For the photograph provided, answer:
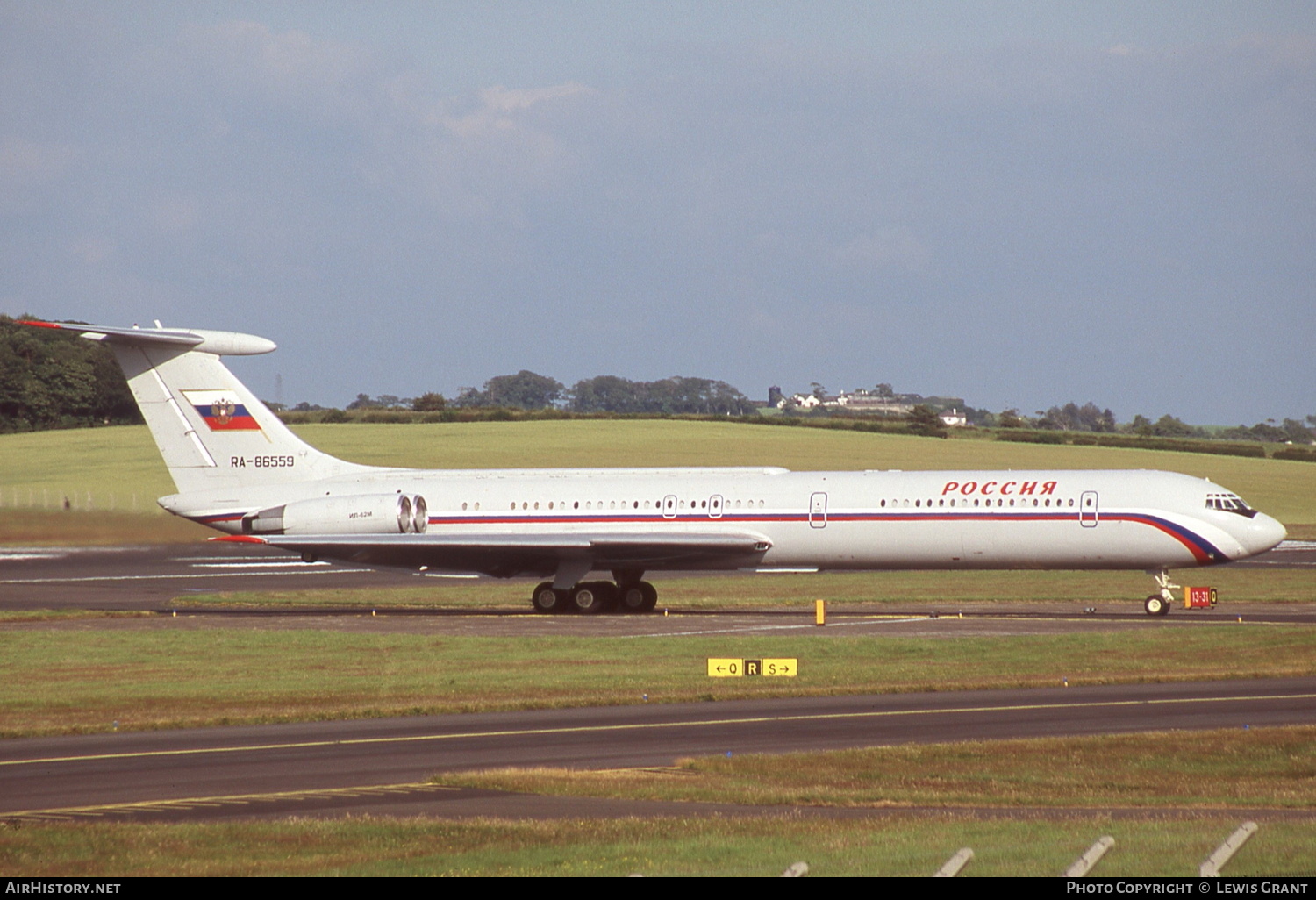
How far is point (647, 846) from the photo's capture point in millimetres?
12453

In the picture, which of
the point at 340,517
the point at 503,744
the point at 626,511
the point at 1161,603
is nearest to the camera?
the point at 503,744

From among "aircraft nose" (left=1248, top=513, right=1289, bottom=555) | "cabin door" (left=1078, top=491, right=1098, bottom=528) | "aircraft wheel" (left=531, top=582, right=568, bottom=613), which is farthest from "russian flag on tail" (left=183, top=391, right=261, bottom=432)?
"aircraft nose" (left=1248, top=513, right=1289, bottom=555)

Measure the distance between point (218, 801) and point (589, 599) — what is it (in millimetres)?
25605

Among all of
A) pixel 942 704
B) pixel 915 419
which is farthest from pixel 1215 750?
pixel 915 419

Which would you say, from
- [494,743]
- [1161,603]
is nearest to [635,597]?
[1161,603]

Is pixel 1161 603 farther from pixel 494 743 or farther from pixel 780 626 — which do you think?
pixel 494 743

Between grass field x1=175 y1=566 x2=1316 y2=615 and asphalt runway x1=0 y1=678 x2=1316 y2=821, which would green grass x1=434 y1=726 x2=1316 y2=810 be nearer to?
asphalt runway x1=0 y1=678 x2=1316 y2=821

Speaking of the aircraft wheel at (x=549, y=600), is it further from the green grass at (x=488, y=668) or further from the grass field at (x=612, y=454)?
the grass field at (x=612, y=454)

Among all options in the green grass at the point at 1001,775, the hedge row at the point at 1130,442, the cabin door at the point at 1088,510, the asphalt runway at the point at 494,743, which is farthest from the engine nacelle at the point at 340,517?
the hedge row at the point at 1130,442

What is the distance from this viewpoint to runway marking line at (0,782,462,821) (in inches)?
581

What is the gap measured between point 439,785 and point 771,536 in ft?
77.6

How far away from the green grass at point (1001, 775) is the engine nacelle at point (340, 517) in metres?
23.5

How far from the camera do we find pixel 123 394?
116 m

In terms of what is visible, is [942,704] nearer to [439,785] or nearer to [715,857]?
[439,785]
